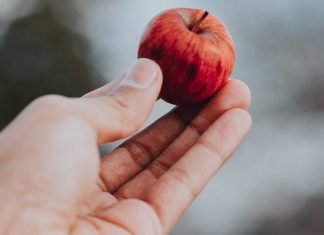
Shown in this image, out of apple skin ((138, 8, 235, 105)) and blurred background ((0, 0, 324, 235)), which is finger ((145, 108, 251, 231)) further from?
blurred background ((0, 0, 324, 235))

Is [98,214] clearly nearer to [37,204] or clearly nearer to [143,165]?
[37,204]

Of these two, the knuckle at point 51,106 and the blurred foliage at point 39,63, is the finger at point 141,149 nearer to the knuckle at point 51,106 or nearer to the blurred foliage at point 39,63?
the knuckle at point 51,106

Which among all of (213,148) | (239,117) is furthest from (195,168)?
(239,117)

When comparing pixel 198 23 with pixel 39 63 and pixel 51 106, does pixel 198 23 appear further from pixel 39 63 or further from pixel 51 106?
pixel 39 63

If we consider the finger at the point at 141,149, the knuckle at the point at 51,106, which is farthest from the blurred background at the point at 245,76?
the knuckle at the point at 51,106

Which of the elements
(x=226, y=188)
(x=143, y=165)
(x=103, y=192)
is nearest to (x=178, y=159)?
(x=143, y=165)

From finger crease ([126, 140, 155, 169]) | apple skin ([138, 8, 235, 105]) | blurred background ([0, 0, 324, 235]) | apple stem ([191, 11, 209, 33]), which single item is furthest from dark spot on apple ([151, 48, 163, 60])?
blurred background ([0, 0, 324, 235])

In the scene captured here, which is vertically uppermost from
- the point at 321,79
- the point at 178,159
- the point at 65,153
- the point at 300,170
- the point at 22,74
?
the point at 65,153
